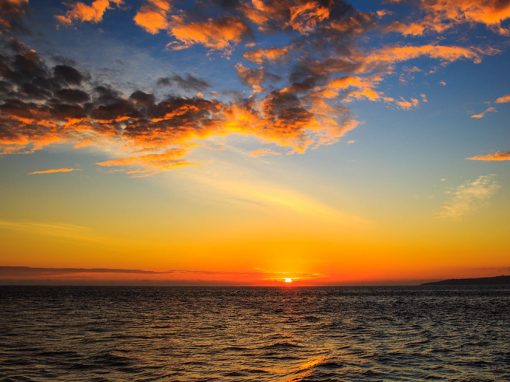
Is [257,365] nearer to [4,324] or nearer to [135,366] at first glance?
[135,366]

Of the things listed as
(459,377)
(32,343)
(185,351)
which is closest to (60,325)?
(32,343)

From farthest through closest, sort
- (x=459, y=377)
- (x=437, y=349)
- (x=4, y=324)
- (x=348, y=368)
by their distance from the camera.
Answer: (x=4, y=324)
(x=437, y=349)
(x=348, y=368)
(x=459, y=377)

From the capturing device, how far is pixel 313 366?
22.9 m

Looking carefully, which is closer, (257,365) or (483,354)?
(257,365)

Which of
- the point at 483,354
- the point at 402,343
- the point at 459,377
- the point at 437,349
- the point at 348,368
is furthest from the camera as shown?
the point at 402,343

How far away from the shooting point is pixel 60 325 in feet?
134

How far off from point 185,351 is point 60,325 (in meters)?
19.7

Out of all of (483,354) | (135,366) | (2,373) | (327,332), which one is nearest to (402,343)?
(483,354)

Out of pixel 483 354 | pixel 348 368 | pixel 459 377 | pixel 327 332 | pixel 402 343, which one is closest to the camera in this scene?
pixel 459 377

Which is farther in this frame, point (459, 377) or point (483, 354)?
point (483, 354)

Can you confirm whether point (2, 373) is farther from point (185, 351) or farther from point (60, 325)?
point (60, 325)

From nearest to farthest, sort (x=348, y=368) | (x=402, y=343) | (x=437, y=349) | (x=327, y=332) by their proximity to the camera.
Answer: (x=348, y=368) → (x=437, y=349) → (x=402, y=343) → (x=327, y=332)

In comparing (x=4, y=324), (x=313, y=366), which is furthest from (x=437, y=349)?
(x=4, y=324)

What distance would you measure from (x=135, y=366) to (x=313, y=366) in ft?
31.4
